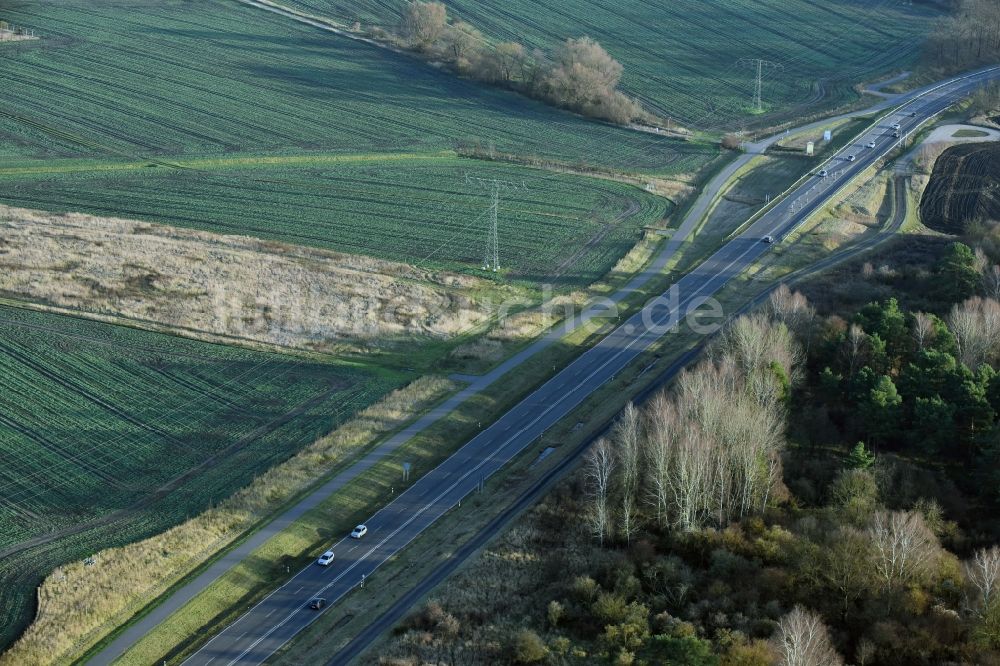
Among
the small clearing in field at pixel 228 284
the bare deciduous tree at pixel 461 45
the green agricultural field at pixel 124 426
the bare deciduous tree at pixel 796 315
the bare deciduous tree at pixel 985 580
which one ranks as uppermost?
the bare deciduous tree at pixel 461 45

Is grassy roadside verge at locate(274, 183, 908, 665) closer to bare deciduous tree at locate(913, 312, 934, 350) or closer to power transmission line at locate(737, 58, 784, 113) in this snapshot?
bare deciduous tree at locate(913, 312, 934, 350)

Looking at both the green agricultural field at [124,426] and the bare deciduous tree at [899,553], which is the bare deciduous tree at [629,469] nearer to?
the bare deciduous tree at [899,553]

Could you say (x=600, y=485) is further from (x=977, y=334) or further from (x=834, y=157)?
(x=834, y=157)

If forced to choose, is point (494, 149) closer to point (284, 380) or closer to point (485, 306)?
point (485, 306)

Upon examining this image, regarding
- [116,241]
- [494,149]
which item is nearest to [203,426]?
[116,241]

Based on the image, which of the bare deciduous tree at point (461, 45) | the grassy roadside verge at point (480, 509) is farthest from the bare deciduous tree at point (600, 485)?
the bare deciduous tree at point (461, 45)
